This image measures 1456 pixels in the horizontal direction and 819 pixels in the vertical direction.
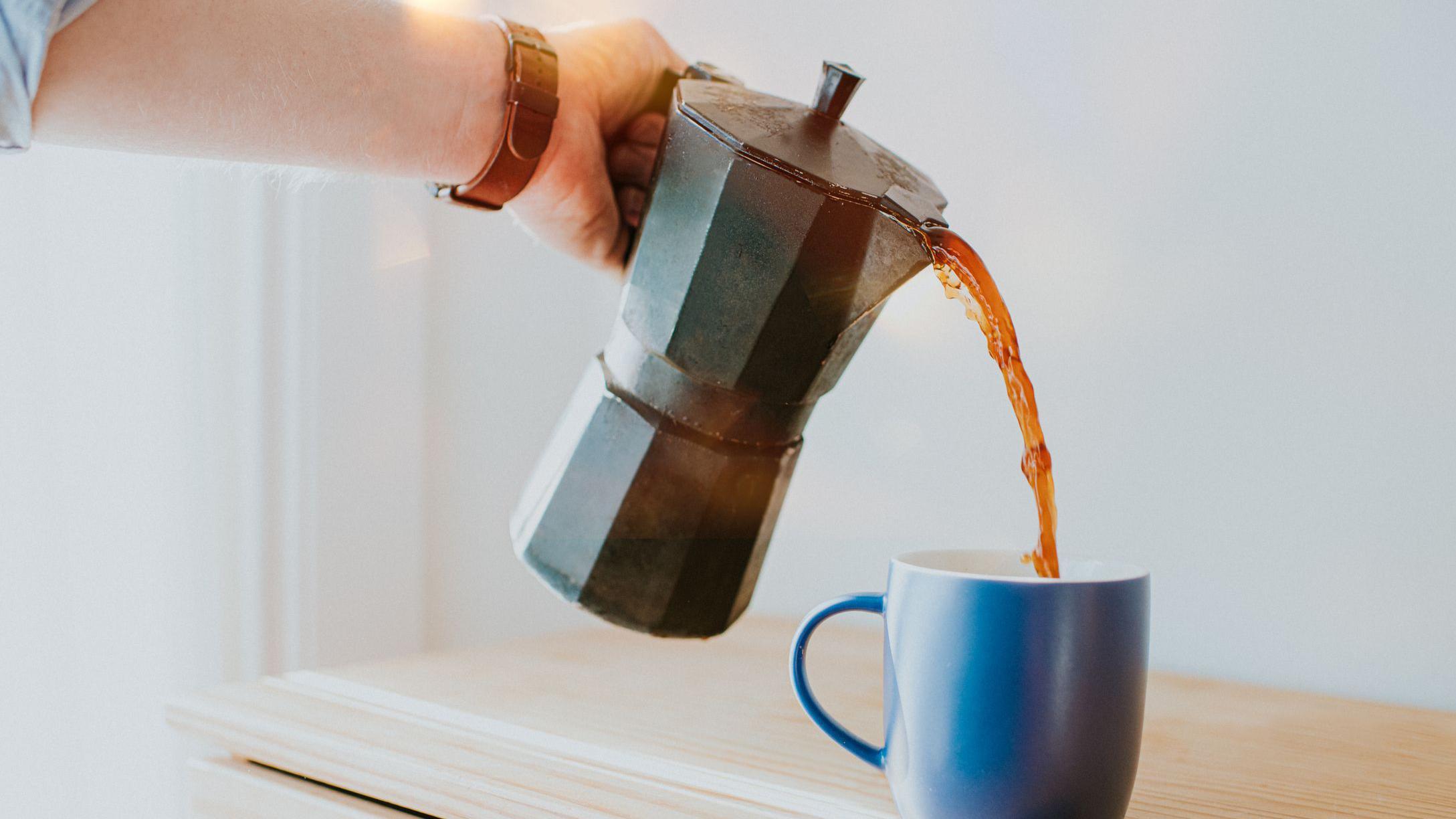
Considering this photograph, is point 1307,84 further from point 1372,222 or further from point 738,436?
point 738,436

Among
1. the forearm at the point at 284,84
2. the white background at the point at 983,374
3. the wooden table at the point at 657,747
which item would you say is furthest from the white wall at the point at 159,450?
the forearm at the point at 284,84

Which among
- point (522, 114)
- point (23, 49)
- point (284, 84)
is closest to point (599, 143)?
point (522, 114)

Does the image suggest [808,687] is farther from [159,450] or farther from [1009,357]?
[159,450]

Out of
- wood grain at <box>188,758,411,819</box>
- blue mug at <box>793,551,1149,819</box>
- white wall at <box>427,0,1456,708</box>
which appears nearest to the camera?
blue mug at <box>793,551,1149,819</box>

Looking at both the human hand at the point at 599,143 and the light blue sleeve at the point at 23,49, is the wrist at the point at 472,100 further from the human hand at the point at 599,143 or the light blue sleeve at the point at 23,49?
the light blue sleeve at the point at 23,49

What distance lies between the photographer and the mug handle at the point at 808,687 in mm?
478

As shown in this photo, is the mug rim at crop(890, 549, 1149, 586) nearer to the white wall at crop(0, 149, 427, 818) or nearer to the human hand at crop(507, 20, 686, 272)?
the human hand at crop(507, 20, 686, 272)

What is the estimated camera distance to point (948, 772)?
429mm

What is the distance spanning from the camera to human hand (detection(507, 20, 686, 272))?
65cm

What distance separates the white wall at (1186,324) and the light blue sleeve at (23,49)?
64 centimetres

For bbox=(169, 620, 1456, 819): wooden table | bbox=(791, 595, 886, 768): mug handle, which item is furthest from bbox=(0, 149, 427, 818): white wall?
bbox=(791, 595, 886, 768): mug handle

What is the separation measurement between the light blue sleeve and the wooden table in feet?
1.11

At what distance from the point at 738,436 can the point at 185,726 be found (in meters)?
0.38

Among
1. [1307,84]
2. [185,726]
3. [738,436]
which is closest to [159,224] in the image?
[185,726]
